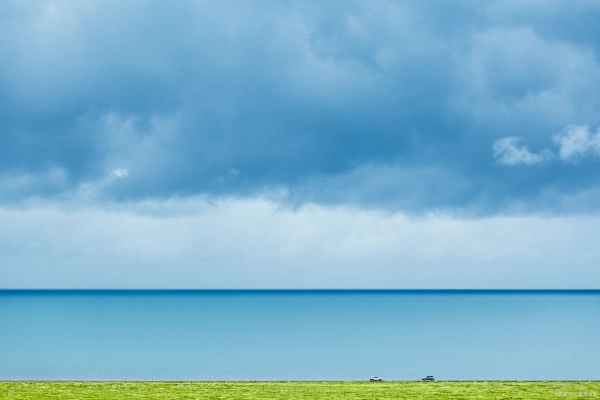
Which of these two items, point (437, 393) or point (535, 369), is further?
point (535, 369)

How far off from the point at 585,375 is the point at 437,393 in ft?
118

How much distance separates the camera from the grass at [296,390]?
54.7 m

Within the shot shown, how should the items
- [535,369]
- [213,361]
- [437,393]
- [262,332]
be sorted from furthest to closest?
[262,332] → [213,361] → [535,369] → [437,393]

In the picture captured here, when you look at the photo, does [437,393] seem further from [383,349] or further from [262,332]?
[262,332]

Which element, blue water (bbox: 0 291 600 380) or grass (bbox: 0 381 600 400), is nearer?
grass (bbox: 0 381 600 400)

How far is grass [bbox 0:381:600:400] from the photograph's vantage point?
2153 inches

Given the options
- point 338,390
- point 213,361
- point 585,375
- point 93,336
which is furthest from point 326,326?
point 338,390

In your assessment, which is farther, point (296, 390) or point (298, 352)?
point (298, 352)

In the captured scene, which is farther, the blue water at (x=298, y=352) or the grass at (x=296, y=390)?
the blue water at (x=298, y=352)

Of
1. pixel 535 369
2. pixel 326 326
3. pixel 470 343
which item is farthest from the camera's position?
pixel 326 326

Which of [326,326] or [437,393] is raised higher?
[326,326]

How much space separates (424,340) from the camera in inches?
5020

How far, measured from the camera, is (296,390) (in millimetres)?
57906

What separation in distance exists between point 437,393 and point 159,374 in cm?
3672
